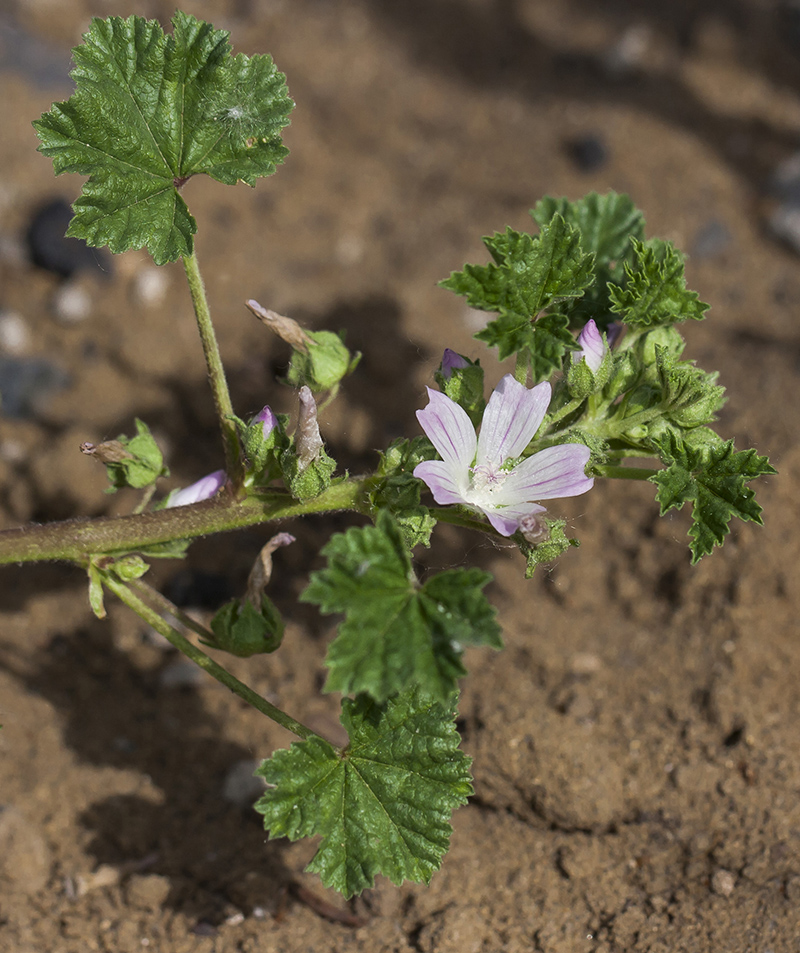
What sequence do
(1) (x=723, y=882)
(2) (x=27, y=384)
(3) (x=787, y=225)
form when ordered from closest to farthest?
1. (1) (x=723, y=882)
2. (2) (x=27, y=384)
3. (3) (x=787, y=225)

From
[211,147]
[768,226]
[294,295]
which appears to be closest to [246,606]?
[211,147]

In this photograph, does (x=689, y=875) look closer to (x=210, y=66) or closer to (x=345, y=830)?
(x=345, y=830)

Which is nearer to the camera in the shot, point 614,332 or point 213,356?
point 213,356

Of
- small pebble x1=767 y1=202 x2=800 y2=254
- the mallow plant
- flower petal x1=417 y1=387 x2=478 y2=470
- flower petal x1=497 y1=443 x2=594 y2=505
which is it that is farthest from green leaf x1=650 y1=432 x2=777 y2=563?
small pebble x1=767 y1=202 x2=800 y2=254

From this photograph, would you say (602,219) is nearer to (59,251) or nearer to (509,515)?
(509,515)

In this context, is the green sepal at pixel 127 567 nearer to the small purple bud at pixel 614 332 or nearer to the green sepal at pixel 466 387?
the green sepal at pixel 466 387

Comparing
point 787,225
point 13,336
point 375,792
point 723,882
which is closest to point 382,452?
point 375,792

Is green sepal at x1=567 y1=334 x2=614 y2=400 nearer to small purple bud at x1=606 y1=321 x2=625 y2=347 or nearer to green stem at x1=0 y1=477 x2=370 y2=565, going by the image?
small purple bud at x1=606 y1=321 x2=625 y2=347
